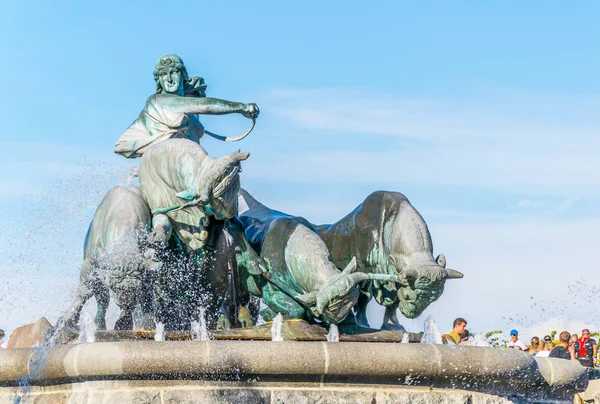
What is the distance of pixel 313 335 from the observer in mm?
9328

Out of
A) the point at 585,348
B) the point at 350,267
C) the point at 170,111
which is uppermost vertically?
the point at 170,111

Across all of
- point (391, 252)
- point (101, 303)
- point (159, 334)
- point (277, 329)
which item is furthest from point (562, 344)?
point (159, 334)

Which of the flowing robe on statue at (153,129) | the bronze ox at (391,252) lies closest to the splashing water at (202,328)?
the bronze ox at (391,252)

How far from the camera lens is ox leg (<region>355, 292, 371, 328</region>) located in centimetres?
1002

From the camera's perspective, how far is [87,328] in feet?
28.4

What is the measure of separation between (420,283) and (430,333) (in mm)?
565

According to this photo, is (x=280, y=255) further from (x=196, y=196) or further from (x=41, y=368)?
(x=41, y=368)

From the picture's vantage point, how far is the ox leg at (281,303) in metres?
9.59

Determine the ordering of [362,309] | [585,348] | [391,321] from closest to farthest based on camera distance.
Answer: [391,321], [362,309], [585,348]

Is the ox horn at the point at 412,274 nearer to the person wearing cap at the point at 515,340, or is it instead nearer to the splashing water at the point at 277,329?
the splashing water at the point at 277,329

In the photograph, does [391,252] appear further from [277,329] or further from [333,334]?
[277,329]

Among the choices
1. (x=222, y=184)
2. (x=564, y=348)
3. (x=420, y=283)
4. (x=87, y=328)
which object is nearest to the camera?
(x=87, y=328)

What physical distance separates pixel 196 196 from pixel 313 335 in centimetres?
133

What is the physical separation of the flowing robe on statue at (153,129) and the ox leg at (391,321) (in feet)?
6.94
